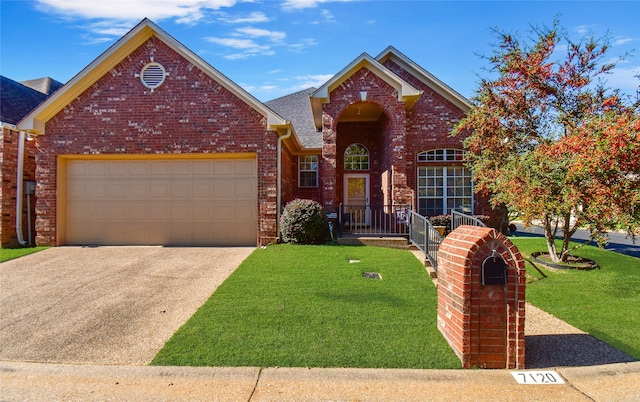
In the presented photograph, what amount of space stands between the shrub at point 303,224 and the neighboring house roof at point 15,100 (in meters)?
9.41

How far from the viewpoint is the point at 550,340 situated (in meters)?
4.39

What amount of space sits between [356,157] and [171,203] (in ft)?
24.7

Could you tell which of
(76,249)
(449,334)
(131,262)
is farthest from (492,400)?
(76,249)

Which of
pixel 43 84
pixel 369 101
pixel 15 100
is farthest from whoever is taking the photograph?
pixel 43 84

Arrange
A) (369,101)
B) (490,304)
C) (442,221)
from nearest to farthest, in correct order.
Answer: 1. (490,304)
2. (442,221)
3. (369,101)

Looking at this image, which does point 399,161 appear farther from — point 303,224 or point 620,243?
point 620,243

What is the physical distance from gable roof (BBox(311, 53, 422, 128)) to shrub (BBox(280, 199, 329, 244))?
12.6ft

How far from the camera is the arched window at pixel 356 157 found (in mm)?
14766

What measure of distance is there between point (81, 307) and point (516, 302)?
20.1 feet

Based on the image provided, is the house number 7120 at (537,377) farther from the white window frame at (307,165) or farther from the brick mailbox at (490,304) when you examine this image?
the white window frame at (307,165)

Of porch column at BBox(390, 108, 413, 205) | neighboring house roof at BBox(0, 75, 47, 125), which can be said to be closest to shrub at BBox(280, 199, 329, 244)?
porch column at BBox(390, 108, 413, 205)

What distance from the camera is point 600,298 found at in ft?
20.3

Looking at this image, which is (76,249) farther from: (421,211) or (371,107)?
(421,211)

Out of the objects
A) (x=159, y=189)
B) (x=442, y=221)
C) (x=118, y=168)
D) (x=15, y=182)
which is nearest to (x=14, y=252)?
(x=15, y=182)
